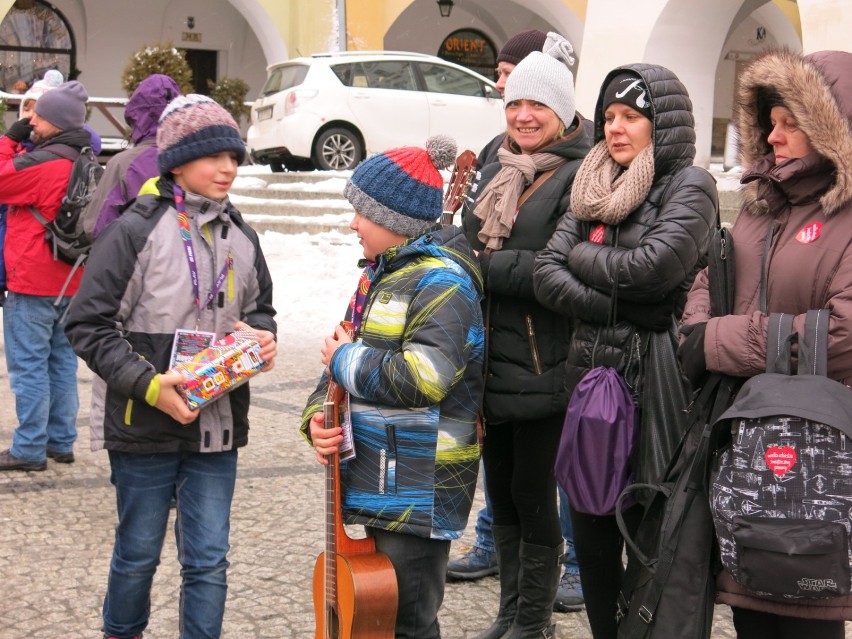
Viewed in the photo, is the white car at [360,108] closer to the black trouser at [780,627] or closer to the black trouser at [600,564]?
the black trouser at [600,564]

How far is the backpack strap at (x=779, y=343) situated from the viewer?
269 centimetres

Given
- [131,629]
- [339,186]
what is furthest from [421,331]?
[339,186]

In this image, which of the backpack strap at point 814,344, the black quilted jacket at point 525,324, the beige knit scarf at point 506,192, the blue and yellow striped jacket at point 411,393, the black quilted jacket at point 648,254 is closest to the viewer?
the backpack strap at point 814,344

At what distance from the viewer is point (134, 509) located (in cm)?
327

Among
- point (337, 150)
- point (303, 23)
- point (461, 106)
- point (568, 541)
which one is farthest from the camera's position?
point (303, 23)

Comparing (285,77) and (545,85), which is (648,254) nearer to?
(545,85)

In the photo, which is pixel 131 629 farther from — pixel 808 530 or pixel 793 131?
pixel 793 131

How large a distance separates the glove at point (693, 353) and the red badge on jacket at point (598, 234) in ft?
1.74

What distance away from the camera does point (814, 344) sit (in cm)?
265

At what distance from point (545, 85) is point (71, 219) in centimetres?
287

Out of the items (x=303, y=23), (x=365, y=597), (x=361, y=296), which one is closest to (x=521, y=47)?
(x=361, y=296)

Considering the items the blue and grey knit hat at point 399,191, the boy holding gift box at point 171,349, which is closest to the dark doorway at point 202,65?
the boy holding gift box at point 171,349

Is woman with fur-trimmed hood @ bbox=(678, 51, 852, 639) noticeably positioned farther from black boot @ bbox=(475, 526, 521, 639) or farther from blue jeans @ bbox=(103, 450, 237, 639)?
blue jeans @ bbox=(103, 450, 237, 639)

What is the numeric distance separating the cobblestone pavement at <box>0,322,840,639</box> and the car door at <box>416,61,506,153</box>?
1129 centimetres
